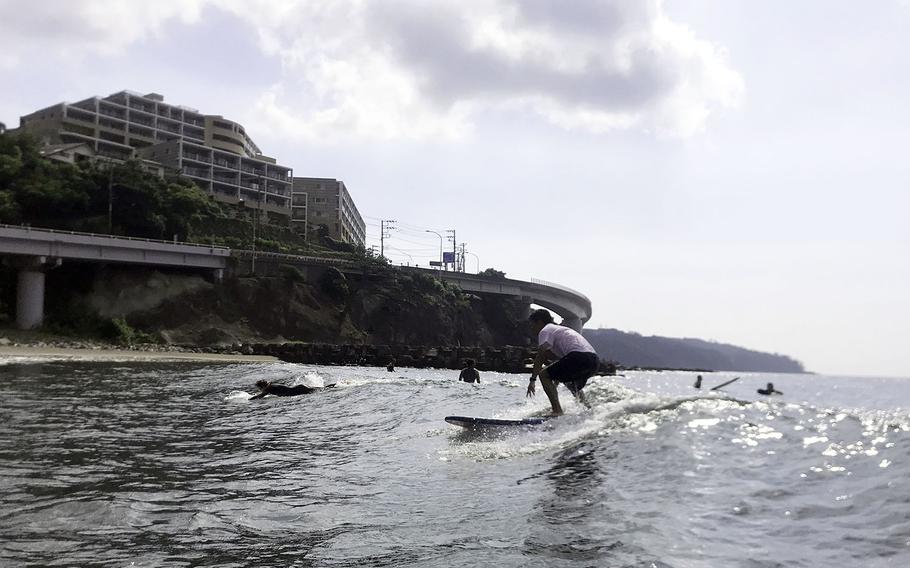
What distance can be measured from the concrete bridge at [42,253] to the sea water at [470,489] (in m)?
51.1

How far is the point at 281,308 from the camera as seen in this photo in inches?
3066

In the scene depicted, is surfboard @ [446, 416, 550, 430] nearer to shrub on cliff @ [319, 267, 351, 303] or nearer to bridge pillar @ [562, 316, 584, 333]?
shrub on cliff @ [319, 267, 351, 303]

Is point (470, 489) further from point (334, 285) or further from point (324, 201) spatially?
point (324, 201)

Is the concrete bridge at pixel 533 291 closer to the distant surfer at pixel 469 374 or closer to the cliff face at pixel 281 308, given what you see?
the cliff face at pixel 281 308

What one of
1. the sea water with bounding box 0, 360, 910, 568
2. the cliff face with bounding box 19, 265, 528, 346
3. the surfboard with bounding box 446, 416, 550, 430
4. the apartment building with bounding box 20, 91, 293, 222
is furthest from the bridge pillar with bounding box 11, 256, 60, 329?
the surfboard with bounding box 446, 416, 550, 430

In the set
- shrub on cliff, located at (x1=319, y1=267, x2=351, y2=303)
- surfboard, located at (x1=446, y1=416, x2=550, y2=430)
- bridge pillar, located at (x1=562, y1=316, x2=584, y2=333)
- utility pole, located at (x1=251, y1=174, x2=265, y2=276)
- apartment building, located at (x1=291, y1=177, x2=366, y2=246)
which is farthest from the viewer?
apartment building, located at (x1=291, y1=177, x2=366, y2=246)

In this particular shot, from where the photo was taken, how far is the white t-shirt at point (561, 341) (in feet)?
43.4

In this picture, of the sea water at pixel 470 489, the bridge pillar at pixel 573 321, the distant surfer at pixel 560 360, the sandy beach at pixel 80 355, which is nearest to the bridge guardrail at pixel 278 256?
the sandy beach at pixel 80 355

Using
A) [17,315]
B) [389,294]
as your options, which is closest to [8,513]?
[17,315]

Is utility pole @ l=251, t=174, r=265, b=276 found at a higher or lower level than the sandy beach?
higher

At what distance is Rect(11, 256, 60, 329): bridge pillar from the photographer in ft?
190

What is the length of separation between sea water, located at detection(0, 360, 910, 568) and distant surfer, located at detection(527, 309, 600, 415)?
718mm

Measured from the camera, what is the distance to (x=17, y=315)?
2299 inches

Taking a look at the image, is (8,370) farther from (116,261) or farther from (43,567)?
(116,261)
